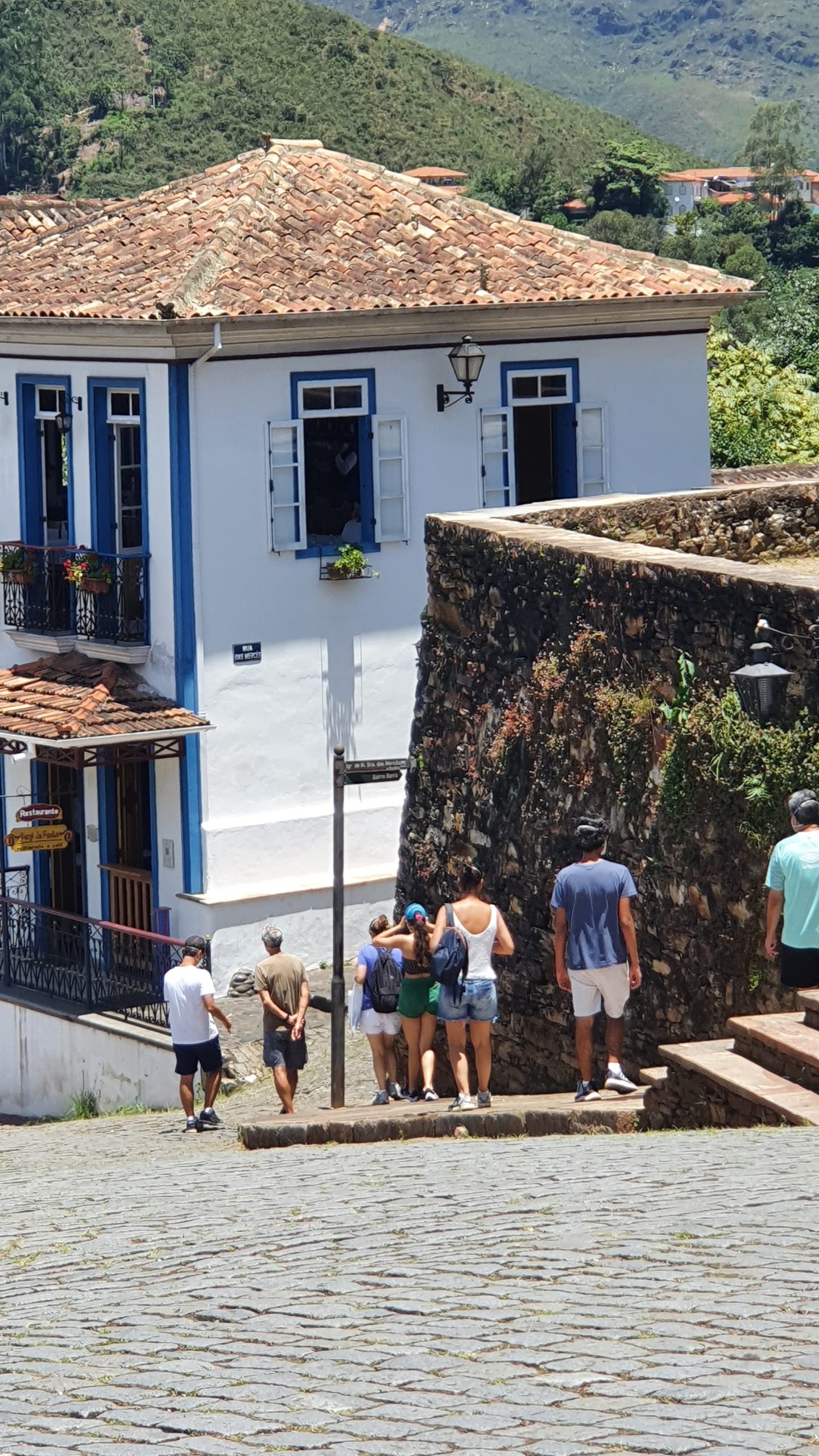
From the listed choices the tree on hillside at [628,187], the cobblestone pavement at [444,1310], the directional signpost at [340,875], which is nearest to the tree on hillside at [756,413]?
the directional signpost at [340,875]

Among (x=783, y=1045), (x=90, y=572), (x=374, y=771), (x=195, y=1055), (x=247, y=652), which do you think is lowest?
(x=195, y=1055)

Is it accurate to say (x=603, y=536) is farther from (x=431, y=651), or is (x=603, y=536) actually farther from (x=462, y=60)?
(x=462, y=60)

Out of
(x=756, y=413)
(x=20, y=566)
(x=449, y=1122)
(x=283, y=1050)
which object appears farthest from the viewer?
(x=756, y=413)

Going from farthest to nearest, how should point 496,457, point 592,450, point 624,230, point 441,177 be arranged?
point 441,177 < point 624,230 < point 592,450 < point 496,457

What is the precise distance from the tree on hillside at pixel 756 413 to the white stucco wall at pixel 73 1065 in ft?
47.3

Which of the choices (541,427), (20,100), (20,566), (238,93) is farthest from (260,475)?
(238,93)

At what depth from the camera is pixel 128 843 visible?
19.7 meters

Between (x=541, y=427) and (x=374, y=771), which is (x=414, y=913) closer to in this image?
(x=374, y=771)

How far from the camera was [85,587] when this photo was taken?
19172 millimetres

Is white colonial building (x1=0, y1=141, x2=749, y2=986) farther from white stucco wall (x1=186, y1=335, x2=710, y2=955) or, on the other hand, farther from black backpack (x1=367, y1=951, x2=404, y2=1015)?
black backpack (x1=367, y1=951, x2=404, y2=1015)

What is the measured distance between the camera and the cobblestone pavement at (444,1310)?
5117mm

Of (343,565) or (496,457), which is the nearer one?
(343,565)

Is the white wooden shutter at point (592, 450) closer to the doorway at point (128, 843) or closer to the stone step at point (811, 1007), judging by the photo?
the doorway at point (128, 843)

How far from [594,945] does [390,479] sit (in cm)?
960
